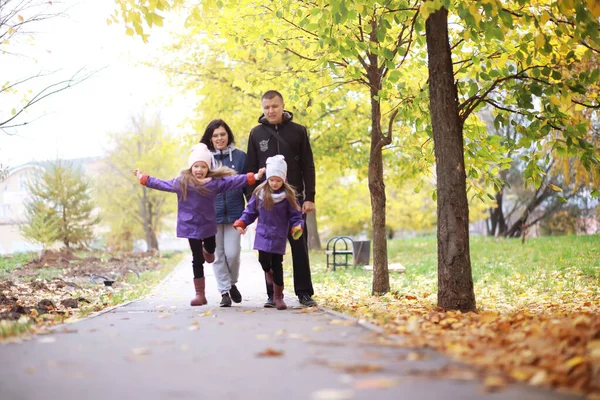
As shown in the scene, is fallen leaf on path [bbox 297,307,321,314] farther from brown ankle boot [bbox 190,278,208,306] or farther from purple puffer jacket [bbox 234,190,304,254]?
brown ankle boot [bbox 190,278,208,306]

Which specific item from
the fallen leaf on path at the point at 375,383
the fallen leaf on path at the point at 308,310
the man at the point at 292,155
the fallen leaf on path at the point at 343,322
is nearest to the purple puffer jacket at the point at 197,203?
the man at the point at 292,155

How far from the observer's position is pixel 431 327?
17.9ft

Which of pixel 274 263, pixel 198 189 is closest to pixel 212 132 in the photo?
pixel 198 189

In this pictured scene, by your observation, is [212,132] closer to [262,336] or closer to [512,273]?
A: [262,336]

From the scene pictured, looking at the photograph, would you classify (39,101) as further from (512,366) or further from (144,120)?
(144,120)

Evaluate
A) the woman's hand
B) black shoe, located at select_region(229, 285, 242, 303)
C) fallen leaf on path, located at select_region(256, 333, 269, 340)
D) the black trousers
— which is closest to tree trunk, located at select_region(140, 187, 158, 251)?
black shoe, located at select_region(229, 285, 242, 303)

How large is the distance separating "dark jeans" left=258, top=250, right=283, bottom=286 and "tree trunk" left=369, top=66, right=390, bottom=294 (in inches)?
105

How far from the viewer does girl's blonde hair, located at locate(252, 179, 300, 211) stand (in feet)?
23.4

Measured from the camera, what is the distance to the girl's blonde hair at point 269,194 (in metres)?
7.12

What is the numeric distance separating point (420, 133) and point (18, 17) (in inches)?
237

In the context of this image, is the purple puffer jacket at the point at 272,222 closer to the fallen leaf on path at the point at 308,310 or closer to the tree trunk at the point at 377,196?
the fallen leaf on path at the point at 308,310

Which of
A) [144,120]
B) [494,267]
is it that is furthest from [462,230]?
[144,120]

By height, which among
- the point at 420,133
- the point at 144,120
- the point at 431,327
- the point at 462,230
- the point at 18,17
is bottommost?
the point at 431,327

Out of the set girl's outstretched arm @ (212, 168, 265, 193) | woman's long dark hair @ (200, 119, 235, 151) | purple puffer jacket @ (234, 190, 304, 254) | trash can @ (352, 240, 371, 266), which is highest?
woman's long dark hair @ (200, 119, 235, 151)
